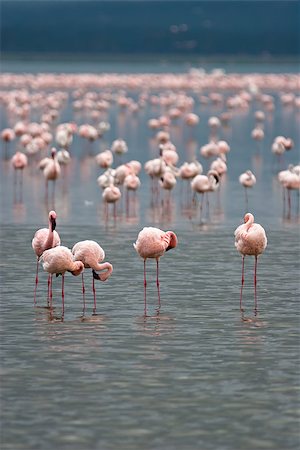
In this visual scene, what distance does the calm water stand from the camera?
11305 mm

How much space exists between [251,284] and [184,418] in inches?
245

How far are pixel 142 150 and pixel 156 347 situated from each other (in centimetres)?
2431

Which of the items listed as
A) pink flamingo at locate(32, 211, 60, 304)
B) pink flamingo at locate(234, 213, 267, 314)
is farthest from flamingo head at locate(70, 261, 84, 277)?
pink flamingo at locate(234, 213, 267, 314)

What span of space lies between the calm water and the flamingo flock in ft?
1.95

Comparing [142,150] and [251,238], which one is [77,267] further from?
[142,150]

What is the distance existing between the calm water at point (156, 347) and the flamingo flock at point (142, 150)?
1.95 feet

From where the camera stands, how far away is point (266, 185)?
30.0m

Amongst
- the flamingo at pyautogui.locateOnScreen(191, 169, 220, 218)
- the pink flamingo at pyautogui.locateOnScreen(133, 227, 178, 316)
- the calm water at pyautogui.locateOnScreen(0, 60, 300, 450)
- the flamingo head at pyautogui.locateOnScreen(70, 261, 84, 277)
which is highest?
the flamingo at pyautogui.locateOnScreen(191, 169, 220, 218)

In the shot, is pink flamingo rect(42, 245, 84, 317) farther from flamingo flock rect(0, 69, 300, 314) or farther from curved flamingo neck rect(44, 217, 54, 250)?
curved flamingo neck rect(44, 217, 54, 250)

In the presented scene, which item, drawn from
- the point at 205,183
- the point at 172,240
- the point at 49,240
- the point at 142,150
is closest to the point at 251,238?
the point at 172,240

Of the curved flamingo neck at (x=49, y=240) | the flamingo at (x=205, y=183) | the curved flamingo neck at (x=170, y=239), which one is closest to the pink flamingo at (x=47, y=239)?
the curved flamingo neck at (x=49, y=240)

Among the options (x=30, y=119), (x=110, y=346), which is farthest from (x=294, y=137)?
(x=110, y=346)

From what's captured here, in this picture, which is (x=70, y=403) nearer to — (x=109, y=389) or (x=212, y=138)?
(x=109, y=389)

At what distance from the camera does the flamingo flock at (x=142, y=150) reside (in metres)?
16.4
